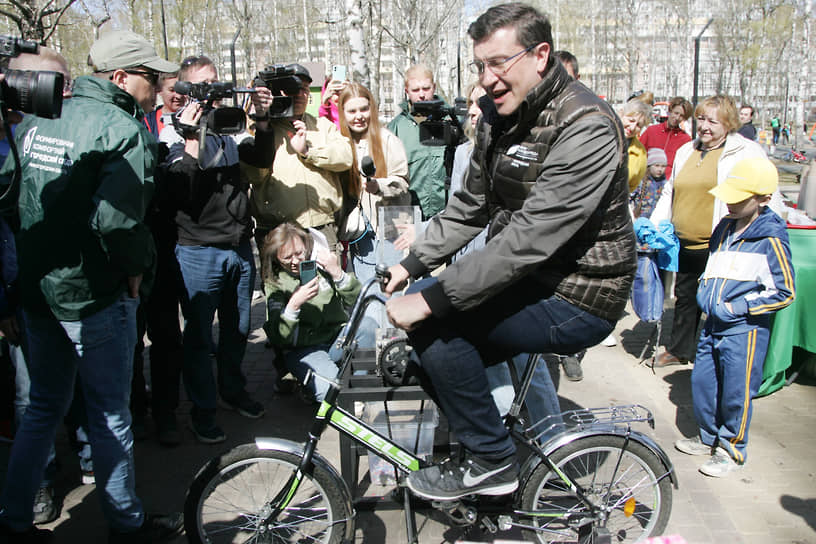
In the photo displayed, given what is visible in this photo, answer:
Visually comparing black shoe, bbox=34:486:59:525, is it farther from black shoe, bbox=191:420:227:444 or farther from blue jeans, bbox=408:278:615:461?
blue jeans, bbox=408:278:615:461

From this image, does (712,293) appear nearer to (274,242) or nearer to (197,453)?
Answer: (274,242)

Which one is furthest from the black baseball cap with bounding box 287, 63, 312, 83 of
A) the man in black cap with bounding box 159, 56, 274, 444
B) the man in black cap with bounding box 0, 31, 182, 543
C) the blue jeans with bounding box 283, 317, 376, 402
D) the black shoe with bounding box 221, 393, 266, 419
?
the black shoe with bounding box 221, 393, 266, 419

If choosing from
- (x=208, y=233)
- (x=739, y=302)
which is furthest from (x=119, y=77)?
(x=739, y=302)

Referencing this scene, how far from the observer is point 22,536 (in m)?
2.93

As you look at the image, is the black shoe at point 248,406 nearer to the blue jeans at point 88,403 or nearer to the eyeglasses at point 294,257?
the eyeglasses at point 294,257

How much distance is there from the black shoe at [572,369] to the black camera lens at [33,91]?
4114 mm

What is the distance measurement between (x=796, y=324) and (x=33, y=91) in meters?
4.90

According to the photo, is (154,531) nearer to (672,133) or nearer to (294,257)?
(294,257)

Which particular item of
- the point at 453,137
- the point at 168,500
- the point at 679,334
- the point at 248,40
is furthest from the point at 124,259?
the point at 248,40

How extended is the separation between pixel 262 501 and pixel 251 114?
2.33 meters

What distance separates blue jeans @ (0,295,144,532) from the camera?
2725 millimetres

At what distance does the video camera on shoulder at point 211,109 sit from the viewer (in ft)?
11.6

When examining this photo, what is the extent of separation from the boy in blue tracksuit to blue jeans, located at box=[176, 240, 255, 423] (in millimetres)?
2902

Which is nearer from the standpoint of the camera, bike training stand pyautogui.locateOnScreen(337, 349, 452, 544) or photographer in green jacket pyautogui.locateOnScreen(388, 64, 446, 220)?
bike training stand pyautogui.locateOnScreen(337, 349, 452, 544)
